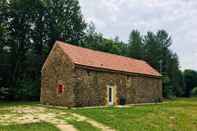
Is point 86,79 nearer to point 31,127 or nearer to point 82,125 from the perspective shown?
point 82,125

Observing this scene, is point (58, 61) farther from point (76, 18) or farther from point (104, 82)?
point (76, 18)

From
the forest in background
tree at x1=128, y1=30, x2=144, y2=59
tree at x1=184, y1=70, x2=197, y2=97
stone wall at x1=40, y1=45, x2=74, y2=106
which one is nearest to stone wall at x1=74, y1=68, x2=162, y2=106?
stone wall at x1=40, y1=45, x2=74, y2=106

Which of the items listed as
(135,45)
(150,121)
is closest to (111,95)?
(150,121)

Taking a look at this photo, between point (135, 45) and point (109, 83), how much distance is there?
152 feet

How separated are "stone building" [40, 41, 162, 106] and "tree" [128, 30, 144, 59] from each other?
35555 mm

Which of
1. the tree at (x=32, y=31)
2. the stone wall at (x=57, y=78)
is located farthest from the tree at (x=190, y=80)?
the stone wall at (x=57, y=78)

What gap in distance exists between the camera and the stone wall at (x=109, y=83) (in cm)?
3069

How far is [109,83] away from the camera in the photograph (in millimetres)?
33969

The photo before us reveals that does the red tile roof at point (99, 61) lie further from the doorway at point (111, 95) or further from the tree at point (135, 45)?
the tree at point (135, 45)

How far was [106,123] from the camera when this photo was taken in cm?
1881

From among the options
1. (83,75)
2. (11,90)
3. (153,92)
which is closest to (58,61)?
(83,75)

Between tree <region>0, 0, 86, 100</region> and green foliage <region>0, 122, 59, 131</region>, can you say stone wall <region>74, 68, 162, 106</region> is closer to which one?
green foliage <region>0, 122, 59, 131</region>

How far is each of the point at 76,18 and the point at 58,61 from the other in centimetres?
2377

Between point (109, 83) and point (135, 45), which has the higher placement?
point (135, 45)
